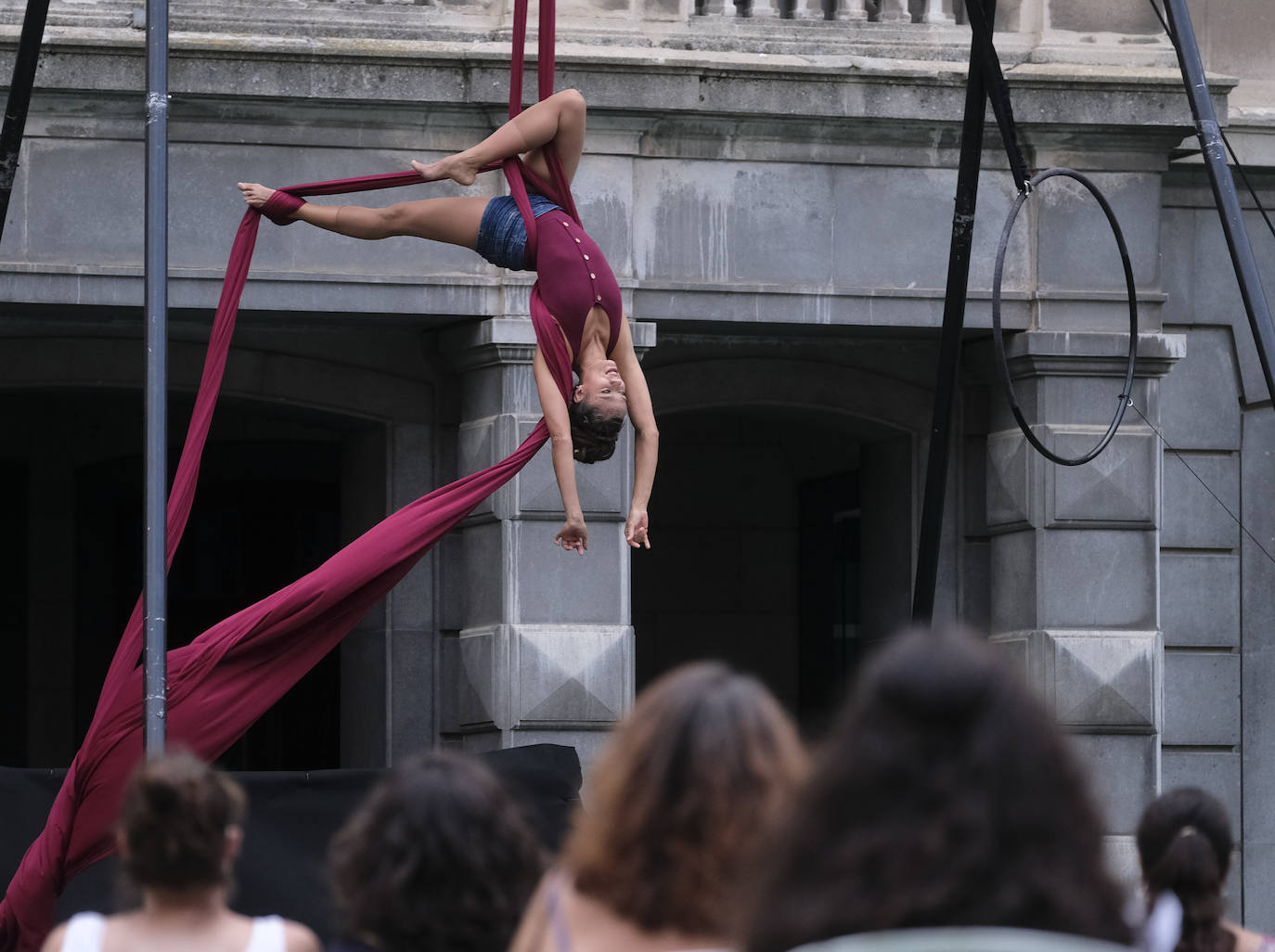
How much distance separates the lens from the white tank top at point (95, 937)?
A: 3.54 meters

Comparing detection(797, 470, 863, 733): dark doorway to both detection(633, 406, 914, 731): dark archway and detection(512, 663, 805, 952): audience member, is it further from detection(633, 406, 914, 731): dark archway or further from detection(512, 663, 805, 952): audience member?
detection(512, 663, 805, 952): audience member

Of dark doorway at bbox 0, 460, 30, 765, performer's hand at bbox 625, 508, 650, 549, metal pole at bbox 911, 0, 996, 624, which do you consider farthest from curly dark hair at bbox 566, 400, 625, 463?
dark doorway at bbox 0, 460, 30, 765

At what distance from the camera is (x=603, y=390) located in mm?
7230

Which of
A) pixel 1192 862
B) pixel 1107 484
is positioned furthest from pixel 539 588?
pixel 1192 862

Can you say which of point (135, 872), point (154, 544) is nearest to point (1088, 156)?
point (154, 544)

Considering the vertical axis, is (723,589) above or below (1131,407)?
below

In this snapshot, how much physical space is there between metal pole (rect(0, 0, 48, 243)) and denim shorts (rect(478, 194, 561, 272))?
165 cm

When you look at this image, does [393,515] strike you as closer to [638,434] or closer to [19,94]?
[638,434]

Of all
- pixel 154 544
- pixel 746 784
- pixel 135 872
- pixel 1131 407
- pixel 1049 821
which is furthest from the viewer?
pixel 1131 407

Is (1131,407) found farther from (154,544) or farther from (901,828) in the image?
(901,828)

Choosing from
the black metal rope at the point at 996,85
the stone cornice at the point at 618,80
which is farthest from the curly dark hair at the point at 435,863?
the stone cornice at the point at 618,80

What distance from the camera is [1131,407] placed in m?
10.0

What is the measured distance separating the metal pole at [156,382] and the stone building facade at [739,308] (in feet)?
9.59

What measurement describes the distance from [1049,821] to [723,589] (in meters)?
10.9
